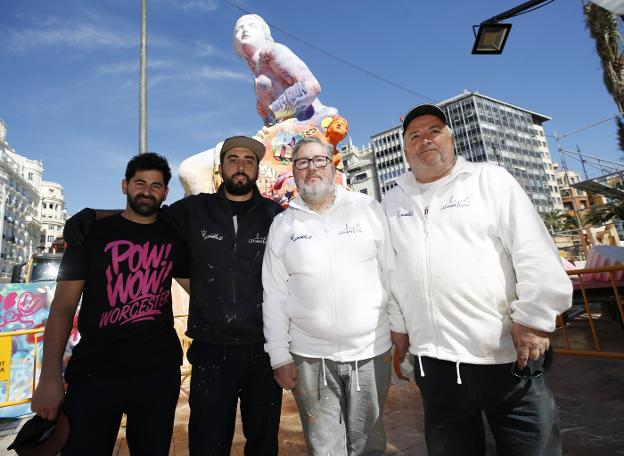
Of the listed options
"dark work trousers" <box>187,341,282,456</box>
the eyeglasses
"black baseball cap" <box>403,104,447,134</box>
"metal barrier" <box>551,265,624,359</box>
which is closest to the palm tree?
"metal barrier" <box>551,265,624,359</box>

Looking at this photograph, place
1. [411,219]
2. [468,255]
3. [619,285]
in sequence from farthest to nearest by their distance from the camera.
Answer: [619,285]
[411,219]
[468,255]

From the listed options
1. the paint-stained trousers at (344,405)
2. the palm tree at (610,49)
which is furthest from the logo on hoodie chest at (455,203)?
the palm tree at (610,49)

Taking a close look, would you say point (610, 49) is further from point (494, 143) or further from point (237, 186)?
point (494, 143)

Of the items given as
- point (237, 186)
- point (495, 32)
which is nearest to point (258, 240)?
point (237, 186)

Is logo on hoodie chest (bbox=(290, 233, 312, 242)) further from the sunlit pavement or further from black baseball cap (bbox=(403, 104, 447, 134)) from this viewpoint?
the sunlit pavement

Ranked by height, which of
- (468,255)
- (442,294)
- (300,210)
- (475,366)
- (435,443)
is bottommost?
(435,443)

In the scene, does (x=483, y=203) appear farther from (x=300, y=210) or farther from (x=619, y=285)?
(x=619, y=285)

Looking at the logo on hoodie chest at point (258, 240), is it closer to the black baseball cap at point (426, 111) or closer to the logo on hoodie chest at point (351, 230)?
the logo on hoodie chest at point (351, 230)

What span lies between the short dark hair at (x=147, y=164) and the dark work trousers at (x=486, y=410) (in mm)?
2113

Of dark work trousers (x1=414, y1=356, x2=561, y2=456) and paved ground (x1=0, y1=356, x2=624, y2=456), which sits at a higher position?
dark work trousers (x1=414, y1=356, x2=561, y2=456)

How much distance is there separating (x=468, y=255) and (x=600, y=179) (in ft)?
61.2

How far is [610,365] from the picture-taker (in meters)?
4.60

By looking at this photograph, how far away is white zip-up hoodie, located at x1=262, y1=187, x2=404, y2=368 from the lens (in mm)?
2004

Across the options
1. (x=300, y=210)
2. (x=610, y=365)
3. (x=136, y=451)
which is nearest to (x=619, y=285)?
(x=610, y=365)
